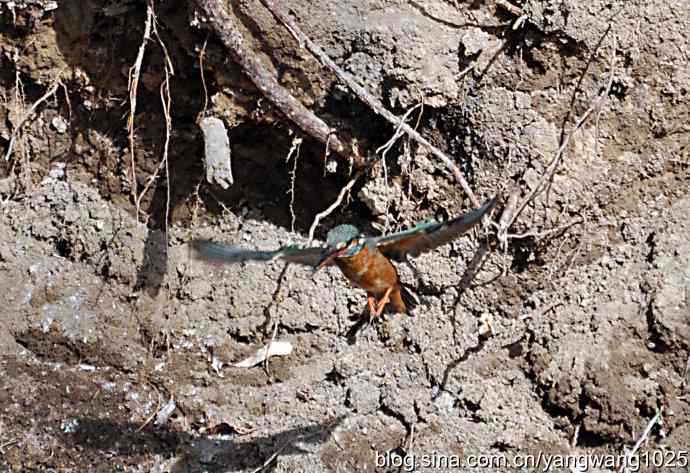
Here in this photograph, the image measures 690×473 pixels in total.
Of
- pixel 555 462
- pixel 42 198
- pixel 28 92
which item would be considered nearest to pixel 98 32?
pixel 28 92

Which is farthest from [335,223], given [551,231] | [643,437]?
[643,437]

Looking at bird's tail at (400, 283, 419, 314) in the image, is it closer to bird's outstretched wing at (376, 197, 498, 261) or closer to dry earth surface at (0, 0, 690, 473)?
dry earth surface at (0, 0, 690, 473)

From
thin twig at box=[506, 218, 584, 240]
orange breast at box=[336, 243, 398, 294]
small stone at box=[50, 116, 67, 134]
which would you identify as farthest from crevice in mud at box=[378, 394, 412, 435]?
small stone at box=[50, 116, 67, 134]

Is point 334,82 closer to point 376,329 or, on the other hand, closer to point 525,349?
point 376,329

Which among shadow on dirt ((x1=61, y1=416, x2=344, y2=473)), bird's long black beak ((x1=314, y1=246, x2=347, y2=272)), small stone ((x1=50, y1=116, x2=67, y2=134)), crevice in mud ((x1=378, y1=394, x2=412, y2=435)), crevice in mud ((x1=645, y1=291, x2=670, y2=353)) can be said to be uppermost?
crevice in mud ((x1=645, y1=291, x2=670, y2=353))

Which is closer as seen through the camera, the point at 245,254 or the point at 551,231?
the point at 245,254

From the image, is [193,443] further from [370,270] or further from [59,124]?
[59,124]
